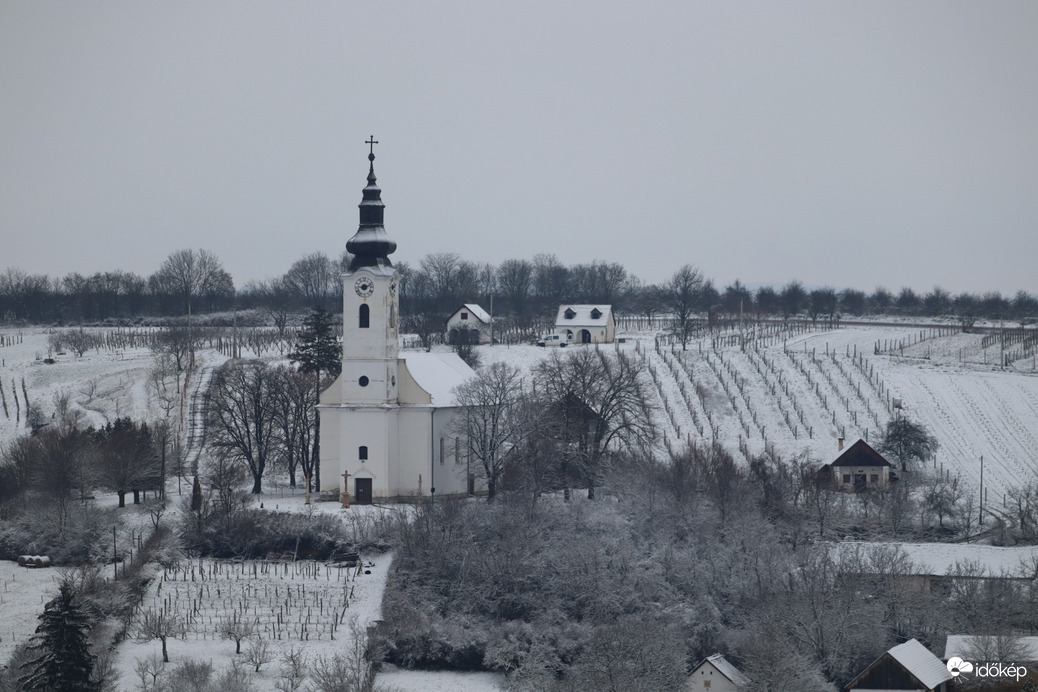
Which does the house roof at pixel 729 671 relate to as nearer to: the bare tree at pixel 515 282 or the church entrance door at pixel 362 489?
the church entrance door at pixel 362 489

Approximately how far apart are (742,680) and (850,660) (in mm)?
3097

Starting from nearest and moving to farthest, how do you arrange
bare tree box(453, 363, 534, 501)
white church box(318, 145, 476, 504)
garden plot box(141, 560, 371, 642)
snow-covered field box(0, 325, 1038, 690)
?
garden plot box(141, 560, 371, 642)
white church box(318, 145, 476, 504)
bare tree box(453, 363, 534, 501)
snow-covered field box(0, 325, 1038, 690)

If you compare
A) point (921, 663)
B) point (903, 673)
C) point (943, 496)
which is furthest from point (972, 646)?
point (943, 496)

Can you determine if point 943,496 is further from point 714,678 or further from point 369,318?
point 369,318

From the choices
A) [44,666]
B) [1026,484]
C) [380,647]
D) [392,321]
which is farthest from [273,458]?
[1026,484]

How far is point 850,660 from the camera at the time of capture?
32.6 m

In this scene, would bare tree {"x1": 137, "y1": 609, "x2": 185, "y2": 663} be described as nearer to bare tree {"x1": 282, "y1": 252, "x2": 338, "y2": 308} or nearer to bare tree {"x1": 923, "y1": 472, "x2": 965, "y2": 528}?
bare tree {"x1": 923, "y1": 472, "x2": 965, "y2": 528}

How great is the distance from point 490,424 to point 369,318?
220 inches

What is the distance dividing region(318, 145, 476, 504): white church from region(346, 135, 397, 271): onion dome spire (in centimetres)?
3

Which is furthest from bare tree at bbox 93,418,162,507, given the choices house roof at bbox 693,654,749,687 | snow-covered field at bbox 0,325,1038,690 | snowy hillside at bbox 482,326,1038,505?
house roof at bbox 693,654,749,687

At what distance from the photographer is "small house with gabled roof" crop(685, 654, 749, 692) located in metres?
31.2

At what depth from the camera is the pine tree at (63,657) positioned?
28438 mm

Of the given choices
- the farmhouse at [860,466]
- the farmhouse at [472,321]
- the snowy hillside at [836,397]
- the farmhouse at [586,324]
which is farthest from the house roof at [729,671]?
the farmhouse at [472,321]

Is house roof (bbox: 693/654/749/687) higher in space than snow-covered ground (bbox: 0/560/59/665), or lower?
lower
